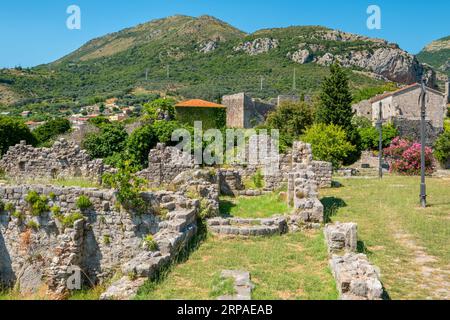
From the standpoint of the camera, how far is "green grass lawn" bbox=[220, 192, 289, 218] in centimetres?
1296

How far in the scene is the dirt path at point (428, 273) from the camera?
7.49 metres

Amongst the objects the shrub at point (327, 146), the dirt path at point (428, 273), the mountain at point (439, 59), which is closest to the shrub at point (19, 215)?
the dirt path at point (428, 273)

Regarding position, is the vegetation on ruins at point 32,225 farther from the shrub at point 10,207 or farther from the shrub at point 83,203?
the shrub at point 83,203

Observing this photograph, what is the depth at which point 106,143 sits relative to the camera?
115ft

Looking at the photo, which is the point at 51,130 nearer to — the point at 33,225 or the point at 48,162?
the point at 48,162

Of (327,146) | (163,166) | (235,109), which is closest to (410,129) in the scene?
(235,109)

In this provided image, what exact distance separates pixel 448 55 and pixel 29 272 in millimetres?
207941

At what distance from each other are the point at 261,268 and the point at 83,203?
447cm

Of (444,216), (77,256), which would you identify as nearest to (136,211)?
(77,256)

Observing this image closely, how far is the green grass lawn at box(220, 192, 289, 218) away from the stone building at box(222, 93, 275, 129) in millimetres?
36860

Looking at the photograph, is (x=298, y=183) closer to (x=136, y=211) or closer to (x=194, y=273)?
(x=136, y=211)

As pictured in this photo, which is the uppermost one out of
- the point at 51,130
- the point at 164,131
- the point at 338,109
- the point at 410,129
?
the point at 338,109

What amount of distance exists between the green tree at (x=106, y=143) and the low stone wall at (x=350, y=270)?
88.8 ft
